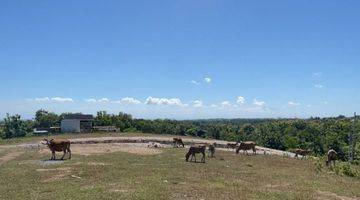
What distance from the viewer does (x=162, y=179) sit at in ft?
84.6

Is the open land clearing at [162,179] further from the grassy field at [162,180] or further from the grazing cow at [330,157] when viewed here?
the grazing cow at [330,157]

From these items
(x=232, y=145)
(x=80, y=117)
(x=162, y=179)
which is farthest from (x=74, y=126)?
(x=162, y=179)

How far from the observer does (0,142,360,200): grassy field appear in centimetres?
2156

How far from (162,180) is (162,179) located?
360mm

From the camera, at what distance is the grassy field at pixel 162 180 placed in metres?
21.6

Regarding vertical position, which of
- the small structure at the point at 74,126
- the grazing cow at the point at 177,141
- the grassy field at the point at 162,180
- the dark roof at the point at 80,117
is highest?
the dark roof at the point at 80,117

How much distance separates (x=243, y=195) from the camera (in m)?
21.8

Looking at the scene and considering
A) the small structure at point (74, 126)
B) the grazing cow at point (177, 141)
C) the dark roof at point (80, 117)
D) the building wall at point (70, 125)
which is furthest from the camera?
the dark roof at point (80, 117)

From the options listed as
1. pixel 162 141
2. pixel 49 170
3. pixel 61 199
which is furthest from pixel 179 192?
pixel 162 141

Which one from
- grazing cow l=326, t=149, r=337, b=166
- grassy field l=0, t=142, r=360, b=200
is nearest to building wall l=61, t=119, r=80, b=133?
grassy field l=0, t=142, r=360, b=200

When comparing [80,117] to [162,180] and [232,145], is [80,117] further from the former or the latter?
[162,180]

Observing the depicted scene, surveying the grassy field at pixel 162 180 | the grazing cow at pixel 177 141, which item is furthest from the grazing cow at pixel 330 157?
the grazing cow at pixel 177 141

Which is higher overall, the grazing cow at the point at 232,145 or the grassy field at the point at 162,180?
the grazing cow at the point at 232,145

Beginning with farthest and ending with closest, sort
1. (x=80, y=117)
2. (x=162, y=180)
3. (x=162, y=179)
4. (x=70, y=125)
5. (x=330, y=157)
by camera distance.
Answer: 1. (x=80, y=117)
2. (x=70, y=125)
3. (x=330, y=157)
4. (x=162, y=179)
5. (x=162, y=180)
